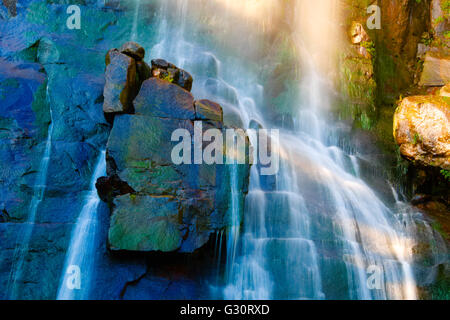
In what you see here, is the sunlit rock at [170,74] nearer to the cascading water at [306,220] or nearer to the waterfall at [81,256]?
the cascading water at [306,220]

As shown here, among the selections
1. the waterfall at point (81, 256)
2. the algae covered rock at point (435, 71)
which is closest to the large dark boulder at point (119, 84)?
the waterfall at point (81, 256)

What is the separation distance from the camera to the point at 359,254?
260 inches

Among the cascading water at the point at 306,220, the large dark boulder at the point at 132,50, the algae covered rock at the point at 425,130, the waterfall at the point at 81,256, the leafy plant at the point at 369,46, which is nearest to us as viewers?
the waterfall at the point at 81,256

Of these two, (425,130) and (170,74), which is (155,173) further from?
(425,130)

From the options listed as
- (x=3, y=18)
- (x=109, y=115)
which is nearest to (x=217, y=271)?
(x=109, y=115)

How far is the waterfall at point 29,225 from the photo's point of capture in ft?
17.7

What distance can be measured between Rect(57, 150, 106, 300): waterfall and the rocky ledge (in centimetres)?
55

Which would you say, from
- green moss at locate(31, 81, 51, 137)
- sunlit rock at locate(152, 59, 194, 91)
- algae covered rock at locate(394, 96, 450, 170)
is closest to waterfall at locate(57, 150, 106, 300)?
green moss at locate(31, 81, 51, 137)

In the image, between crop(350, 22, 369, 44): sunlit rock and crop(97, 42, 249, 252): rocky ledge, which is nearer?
crop(97, 42, 249, 252): rocky ledge

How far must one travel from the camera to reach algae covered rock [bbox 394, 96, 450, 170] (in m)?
8.08

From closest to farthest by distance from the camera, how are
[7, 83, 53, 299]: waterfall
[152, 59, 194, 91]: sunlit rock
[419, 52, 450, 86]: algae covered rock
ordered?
[7, 83, 53, 299]: waterfall → [152, 59, 194, 91]: sunlit rock → [419, 52, 450, 86]: algae covered rock

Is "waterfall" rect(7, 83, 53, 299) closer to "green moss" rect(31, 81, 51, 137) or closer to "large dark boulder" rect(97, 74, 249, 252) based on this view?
"green moss" rect(31, 81, 51, 137)

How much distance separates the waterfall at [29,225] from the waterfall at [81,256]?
0.69m
